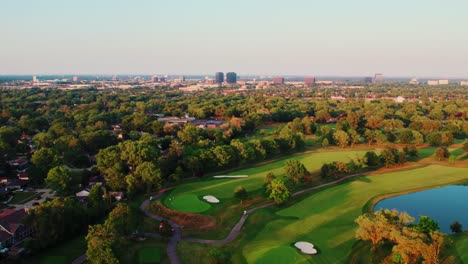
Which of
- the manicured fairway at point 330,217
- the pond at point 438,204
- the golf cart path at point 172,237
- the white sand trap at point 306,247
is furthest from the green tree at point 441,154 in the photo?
the golf cart path at point 172,237

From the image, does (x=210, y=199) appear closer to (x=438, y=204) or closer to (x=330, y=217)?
(x=330, y=217)

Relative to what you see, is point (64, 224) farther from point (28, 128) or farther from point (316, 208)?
point (28, 128)

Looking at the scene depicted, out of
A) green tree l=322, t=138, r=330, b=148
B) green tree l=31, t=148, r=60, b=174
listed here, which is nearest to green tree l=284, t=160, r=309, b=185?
green tree l=322, t=138, r=330, b=148

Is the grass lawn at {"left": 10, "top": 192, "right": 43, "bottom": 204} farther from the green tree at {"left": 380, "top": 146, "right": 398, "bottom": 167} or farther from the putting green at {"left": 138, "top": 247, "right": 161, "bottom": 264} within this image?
the green tree at {"left": 380, "top": 146, "right": 398, "bottom": 167}

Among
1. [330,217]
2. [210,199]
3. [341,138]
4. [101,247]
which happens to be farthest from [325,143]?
[101,247]

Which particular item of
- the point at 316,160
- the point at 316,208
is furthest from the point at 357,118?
the point at 316,208

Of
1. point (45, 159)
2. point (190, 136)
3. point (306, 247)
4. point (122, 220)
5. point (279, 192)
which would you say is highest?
point (190, 136)
